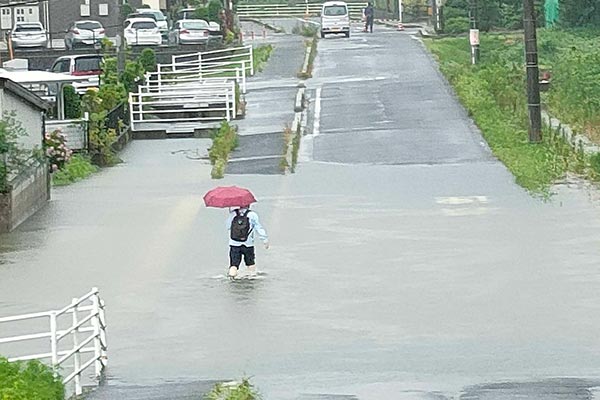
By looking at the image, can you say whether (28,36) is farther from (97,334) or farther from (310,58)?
(97,334)

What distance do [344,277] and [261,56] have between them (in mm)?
39369

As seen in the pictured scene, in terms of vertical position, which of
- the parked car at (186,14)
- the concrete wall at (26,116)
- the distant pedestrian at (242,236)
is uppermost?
the parked car at (186,14)

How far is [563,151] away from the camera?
2998 cm

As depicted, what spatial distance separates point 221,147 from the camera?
110 ft

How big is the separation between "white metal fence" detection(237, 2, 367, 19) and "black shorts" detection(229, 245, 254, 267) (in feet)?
246

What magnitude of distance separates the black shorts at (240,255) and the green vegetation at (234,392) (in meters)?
6.29

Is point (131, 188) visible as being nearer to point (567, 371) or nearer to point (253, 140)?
point (253, 140)

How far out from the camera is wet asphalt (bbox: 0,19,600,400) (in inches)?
522

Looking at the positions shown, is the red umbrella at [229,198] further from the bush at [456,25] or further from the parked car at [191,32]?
the bush at [456,25]

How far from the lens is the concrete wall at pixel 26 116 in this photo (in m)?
25.5

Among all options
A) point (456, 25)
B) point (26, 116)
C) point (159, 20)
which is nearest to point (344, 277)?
point (26, 116)

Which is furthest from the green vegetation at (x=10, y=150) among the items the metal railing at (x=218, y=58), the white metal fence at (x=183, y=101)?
the metal railing at (x=218, y=58)

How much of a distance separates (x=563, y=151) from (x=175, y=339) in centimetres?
1643

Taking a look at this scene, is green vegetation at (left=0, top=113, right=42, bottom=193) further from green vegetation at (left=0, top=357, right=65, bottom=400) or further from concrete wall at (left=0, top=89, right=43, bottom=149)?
green vegetation at (left=0, top=357, right=65, bottom=400)
